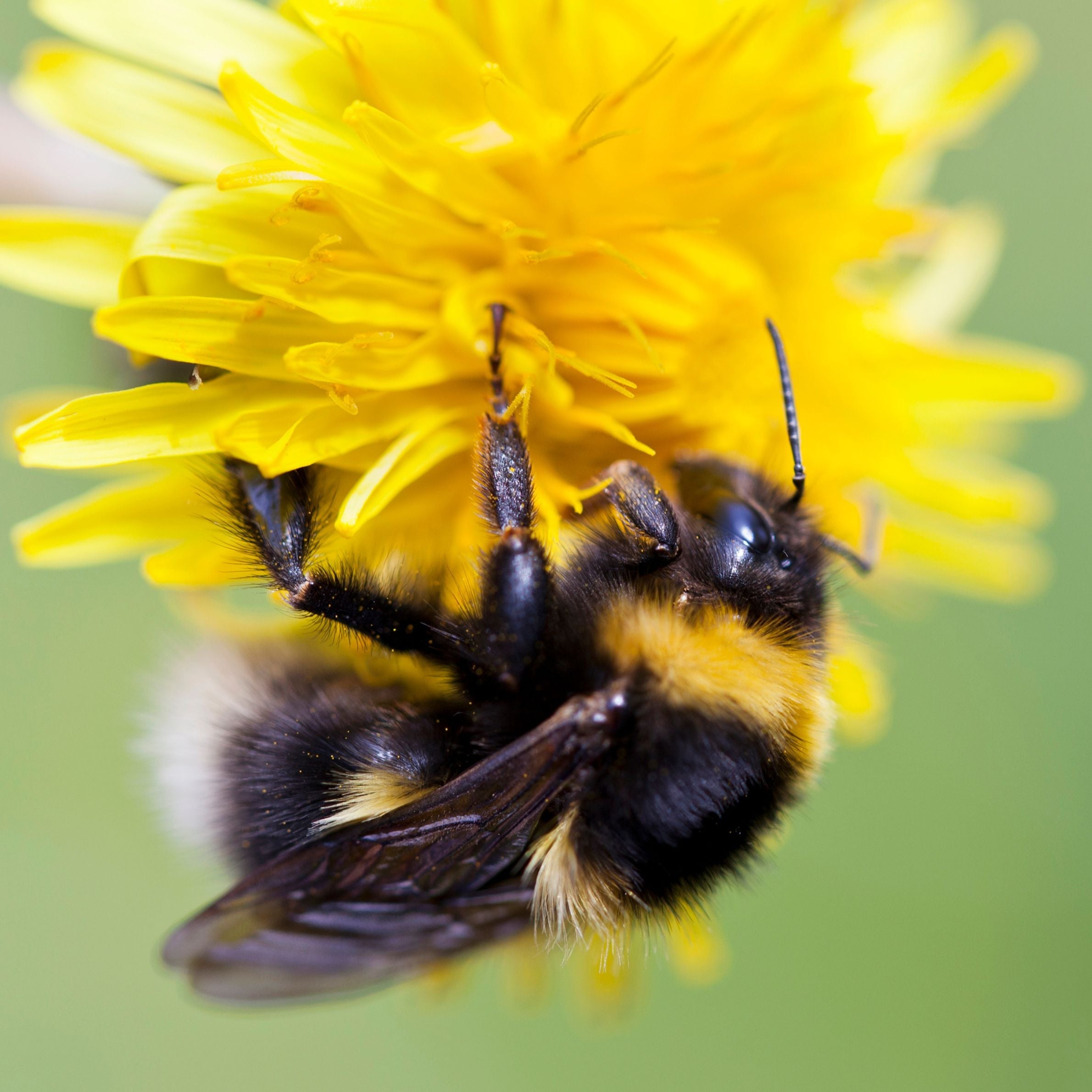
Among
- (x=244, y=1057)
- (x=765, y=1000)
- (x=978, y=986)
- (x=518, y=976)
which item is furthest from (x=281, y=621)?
(x=978, y=986)

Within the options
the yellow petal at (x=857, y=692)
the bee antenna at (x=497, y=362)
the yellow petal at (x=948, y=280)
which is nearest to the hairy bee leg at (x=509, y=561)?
the bee antenna at (x=497, y=362)

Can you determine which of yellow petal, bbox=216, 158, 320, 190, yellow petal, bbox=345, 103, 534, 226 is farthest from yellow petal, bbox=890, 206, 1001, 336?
yellow petal, bbox=216, 158, 320, 190

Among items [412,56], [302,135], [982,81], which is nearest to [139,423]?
[302,135]

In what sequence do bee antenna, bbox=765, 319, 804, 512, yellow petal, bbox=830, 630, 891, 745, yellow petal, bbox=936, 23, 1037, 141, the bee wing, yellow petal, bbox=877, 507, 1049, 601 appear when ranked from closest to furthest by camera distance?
the bee wing < bee antenna, bbox=765, 319, 804, 512 < yellow petal, bbox=830, 630, 891, 745 < yellow petal, bbox=936, 23, 1037, 141 < yellow petal, bbox=877, 507, 1049, 601

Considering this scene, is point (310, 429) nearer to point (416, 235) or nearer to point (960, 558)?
point (416, 235)

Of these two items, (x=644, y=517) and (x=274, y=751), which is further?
(x=274, y=751)

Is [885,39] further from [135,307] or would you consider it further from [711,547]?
[135,307]

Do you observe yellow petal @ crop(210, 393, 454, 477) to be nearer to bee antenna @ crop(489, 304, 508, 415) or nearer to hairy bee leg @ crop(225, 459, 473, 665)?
hairy bee leg @ crop(225, 459, 473, 665)
